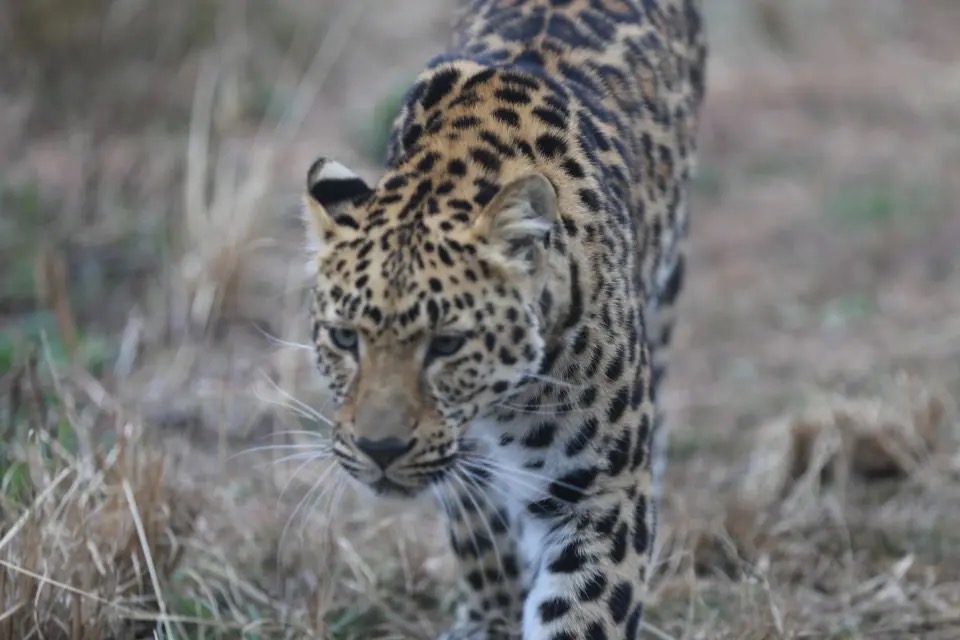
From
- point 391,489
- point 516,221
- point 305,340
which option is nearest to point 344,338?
point 391,489

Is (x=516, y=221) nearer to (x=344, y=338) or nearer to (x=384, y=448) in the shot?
(x=344, y=338)

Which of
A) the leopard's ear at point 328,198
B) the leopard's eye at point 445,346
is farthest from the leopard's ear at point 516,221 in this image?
the leopard's ear at point 328,198

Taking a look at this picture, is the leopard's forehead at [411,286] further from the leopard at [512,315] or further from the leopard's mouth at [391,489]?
the leopard's mouth at [391,489]

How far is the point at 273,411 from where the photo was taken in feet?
23.2

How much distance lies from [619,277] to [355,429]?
949 mm

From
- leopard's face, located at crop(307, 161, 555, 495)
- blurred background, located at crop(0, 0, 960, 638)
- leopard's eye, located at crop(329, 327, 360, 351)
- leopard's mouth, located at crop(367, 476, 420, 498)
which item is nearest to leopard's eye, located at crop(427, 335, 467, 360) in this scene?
leopard's face, located at crop(307, 161, 555, 495)

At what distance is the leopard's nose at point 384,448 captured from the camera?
3832 mm

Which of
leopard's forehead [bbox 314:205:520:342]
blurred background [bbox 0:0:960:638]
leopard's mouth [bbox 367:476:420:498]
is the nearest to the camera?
leopard's forehead [bbox 314:205:520:342]

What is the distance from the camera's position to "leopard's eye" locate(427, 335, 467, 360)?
3.86 m

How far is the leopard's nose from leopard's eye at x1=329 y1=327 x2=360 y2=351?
24 cm

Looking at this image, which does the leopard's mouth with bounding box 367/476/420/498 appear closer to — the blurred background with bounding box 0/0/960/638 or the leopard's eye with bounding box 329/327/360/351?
the leopard's eye with bounding box 329/327/360/351

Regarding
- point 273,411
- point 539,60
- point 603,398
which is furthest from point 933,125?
point 603,398

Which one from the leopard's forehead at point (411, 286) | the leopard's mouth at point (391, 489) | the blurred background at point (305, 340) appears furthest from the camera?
the blurred background at point (305, 340)

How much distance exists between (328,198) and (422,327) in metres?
0.57
